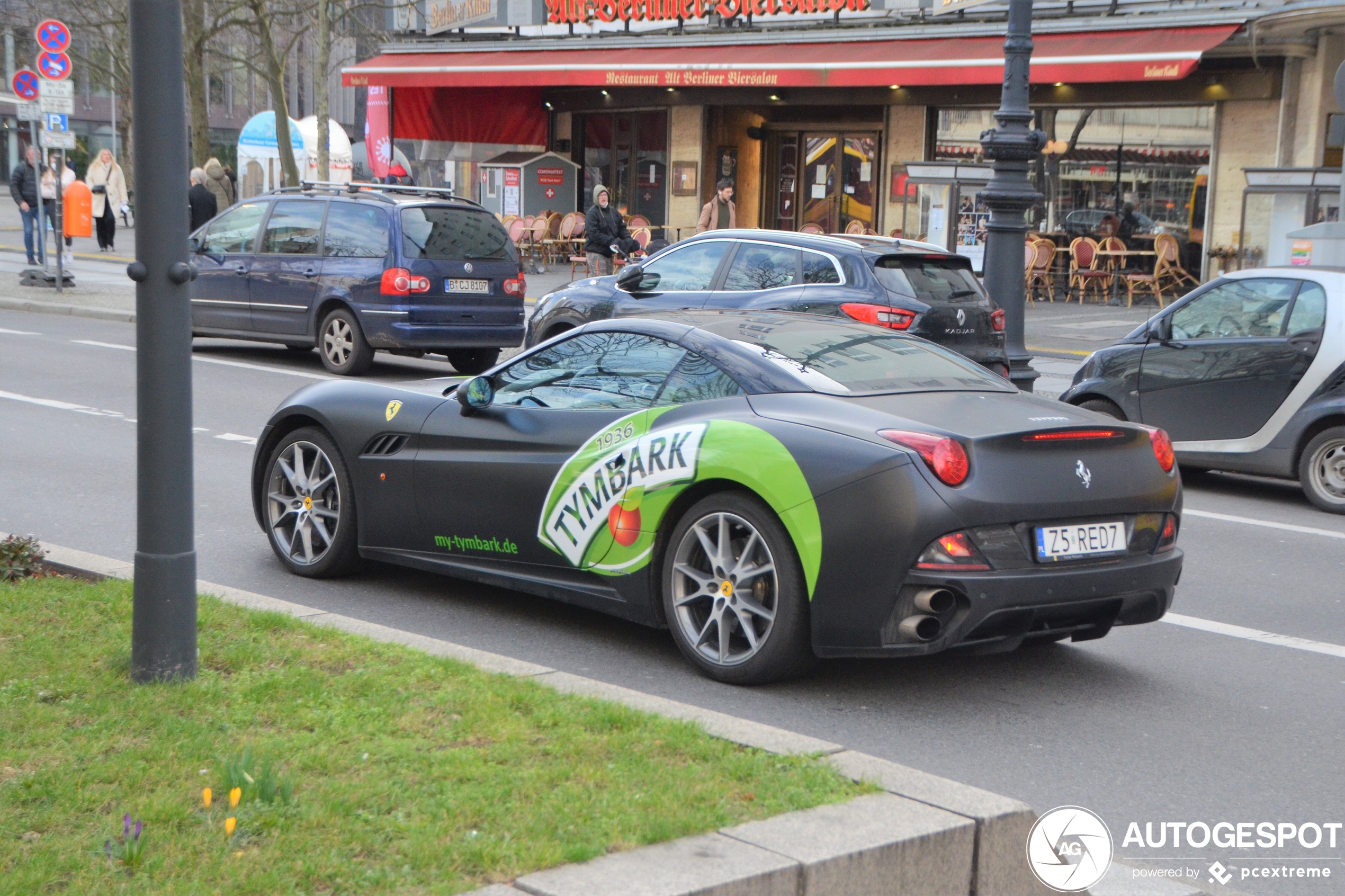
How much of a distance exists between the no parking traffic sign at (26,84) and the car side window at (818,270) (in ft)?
48.4

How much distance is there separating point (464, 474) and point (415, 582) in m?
0.95

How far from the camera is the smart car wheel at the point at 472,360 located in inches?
640

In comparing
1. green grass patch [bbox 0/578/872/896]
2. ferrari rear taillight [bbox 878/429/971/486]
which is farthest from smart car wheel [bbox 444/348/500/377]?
ferrari rear taillight [bbox 878/429/971/486]

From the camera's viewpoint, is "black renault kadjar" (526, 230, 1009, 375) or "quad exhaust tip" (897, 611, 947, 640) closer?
"quad exhaust tip" (897, 611, 947, 640)

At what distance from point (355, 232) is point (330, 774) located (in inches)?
458

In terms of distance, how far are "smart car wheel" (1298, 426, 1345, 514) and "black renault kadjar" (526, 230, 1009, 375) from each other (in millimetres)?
2498

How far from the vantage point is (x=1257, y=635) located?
665 cm

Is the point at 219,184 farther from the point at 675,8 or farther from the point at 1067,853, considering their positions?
the point at 1067,853

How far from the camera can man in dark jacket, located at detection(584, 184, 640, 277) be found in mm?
19562

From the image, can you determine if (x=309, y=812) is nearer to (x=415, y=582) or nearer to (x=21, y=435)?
(x=415, y=582)

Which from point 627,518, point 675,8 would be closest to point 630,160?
point 675,8

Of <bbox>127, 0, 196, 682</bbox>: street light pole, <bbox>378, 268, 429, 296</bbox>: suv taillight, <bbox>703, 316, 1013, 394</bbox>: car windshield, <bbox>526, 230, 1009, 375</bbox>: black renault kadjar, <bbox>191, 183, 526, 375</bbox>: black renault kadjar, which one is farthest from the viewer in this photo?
<bbox>191, 183, 526, 375</bbox>: black renault kadjar

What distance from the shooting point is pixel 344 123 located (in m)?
85.7

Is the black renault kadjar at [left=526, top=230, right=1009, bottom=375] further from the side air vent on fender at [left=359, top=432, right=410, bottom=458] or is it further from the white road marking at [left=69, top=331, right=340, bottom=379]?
the side air vent on fender at [left=359, top=432, right=410, bottom=458]
